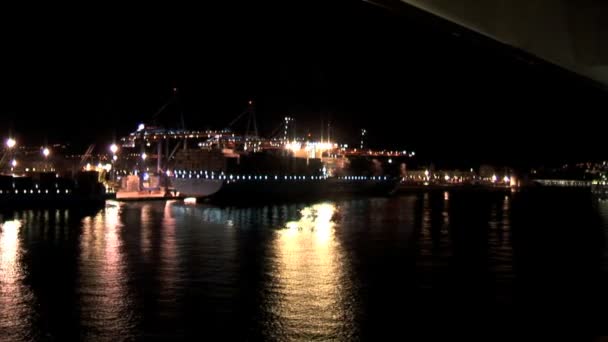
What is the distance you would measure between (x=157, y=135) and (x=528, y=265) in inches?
1854

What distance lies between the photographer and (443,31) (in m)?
5.99

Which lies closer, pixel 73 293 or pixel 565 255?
pixel 73 293

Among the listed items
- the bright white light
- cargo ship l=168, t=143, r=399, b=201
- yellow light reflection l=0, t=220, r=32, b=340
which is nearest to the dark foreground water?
yellow light reflection l=0, t=220, r=32, b=340

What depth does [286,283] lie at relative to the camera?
11.2 metres

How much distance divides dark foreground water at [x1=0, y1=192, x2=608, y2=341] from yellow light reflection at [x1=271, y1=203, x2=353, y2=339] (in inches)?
1.1

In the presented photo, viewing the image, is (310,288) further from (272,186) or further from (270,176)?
(270,176)

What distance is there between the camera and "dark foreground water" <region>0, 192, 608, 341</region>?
27.4ft

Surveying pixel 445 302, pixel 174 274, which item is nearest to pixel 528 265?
pixel 445 302

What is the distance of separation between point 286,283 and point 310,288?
657 mm

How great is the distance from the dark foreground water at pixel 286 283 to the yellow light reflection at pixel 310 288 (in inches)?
1.1

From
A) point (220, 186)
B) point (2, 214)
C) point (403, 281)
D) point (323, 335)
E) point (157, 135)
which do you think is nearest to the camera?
point (323, 335)

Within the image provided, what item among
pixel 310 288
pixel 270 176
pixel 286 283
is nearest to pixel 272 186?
pixel 270 176

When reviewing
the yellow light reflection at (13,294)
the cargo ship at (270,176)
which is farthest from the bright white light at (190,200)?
the yellow light reflection at (13,294)

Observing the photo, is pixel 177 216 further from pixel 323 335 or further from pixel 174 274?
pixel 323 335
